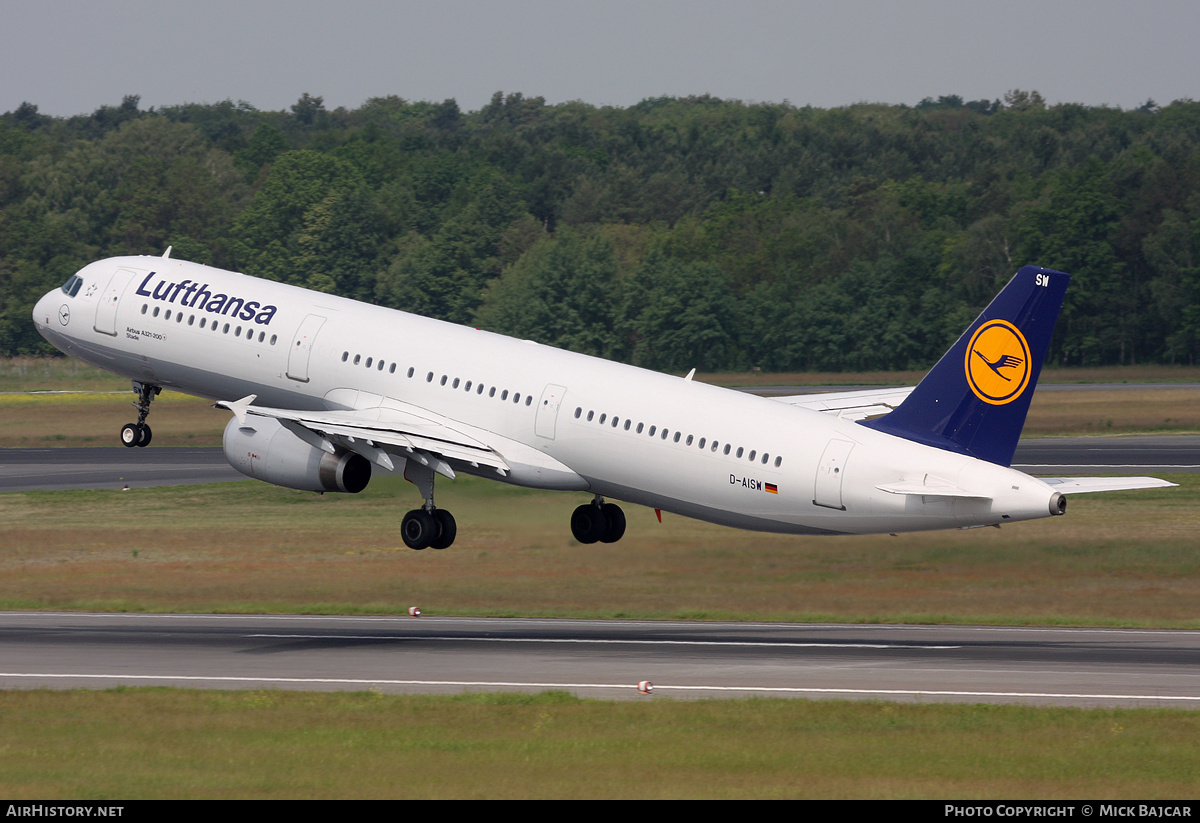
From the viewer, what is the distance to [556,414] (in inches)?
1833

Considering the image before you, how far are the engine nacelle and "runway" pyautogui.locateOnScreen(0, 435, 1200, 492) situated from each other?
1562 inches

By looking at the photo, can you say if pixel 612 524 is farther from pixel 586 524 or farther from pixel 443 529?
pixel 443 529

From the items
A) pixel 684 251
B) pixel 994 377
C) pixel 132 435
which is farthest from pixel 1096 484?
pixel 684 251

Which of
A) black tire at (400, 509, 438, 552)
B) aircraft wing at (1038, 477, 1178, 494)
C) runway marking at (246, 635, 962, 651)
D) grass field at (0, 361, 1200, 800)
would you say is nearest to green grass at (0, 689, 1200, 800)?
grass field at (0, 361, 1200, 800)

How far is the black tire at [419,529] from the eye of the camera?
47.9m

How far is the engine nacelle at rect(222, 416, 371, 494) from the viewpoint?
4672cm

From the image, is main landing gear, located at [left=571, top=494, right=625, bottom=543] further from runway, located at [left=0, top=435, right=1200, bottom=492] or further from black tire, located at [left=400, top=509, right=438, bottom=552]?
runway, located at [left=0, top=435, right=1200, bottom=492]

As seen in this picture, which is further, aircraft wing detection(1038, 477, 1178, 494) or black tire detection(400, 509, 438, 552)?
black tire detection(400, 509, 438, 552)

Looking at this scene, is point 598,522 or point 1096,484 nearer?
point 1096,484

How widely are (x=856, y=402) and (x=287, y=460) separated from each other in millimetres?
18503

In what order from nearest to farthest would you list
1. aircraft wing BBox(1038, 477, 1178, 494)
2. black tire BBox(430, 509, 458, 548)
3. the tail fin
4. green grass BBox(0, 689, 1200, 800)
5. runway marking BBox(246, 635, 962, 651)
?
green grass BBox(0, 689, 1200, 800) → aircraft wing BBox(1038, 477, 1178, 494) → the tail fin → runway marking BBox(246, 635, 962, 651) → black tire BBox(430, 509, 458, 548)

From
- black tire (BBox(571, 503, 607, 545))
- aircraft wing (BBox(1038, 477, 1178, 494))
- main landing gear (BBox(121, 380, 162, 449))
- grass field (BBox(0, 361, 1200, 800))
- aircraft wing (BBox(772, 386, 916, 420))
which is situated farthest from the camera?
main landing gear (BBox(121, 380, 162, 449))

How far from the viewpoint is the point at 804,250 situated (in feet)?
538

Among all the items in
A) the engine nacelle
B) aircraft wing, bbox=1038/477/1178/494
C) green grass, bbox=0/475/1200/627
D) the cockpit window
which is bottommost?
green grass, bbox=0/475/1200/627
